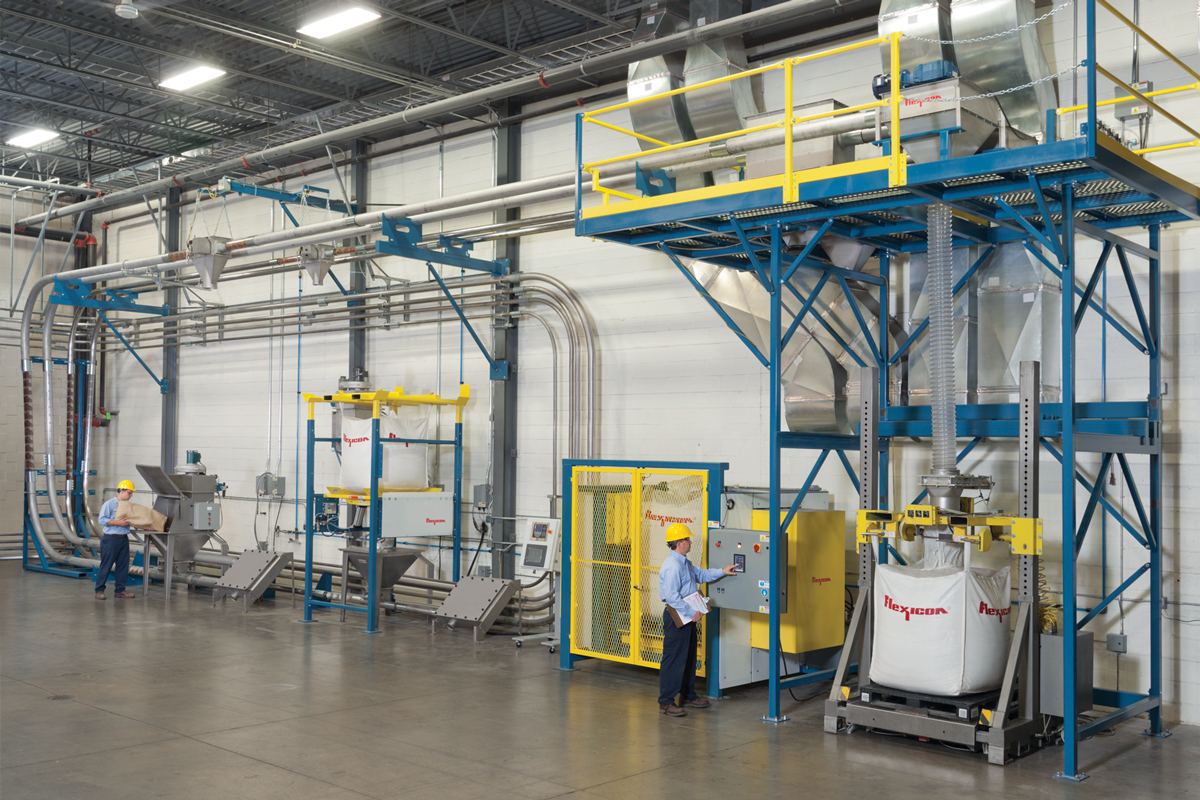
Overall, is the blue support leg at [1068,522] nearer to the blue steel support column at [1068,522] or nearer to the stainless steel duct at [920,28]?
the blue steel support column at [1068,522]

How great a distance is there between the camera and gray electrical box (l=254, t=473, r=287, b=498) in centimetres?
1670

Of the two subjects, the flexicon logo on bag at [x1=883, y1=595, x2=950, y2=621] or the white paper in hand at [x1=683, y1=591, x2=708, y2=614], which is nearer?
the flexicon logo on bag at [x1=883, y1=595, x2=950, y2=621]

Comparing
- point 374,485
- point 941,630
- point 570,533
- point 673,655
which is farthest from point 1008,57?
point 374,485

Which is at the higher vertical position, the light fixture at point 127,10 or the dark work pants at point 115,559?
the light fixture at point 127,10

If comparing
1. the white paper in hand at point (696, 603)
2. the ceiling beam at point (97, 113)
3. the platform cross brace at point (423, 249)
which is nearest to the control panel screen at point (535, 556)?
the white paper in hand at point (696, 603)

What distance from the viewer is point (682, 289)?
1232 centimetres

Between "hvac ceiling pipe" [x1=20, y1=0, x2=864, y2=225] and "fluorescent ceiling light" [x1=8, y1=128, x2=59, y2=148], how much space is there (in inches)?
57.3

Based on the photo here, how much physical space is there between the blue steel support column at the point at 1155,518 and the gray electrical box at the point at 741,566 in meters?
3.18

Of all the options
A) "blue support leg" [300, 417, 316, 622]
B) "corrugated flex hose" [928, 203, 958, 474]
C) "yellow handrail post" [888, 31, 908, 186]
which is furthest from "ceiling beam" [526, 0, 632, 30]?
"blue support leg" [300, 417, 316, 622]

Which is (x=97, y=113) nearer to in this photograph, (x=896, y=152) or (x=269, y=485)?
(x=269, y=485)

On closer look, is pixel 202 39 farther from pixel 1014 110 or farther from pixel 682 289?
pixel 1014 110

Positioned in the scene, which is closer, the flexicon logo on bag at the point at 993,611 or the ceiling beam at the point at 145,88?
the flexicon logo on bag at the point at 993,611

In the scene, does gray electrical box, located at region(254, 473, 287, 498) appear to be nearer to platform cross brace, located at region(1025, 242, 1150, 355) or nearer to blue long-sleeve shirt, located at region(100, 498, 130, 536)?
blue long-sleeve shirt, located at region(100, 498, 130, 536)

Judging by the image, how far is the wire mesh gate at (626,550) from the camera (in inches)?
400
